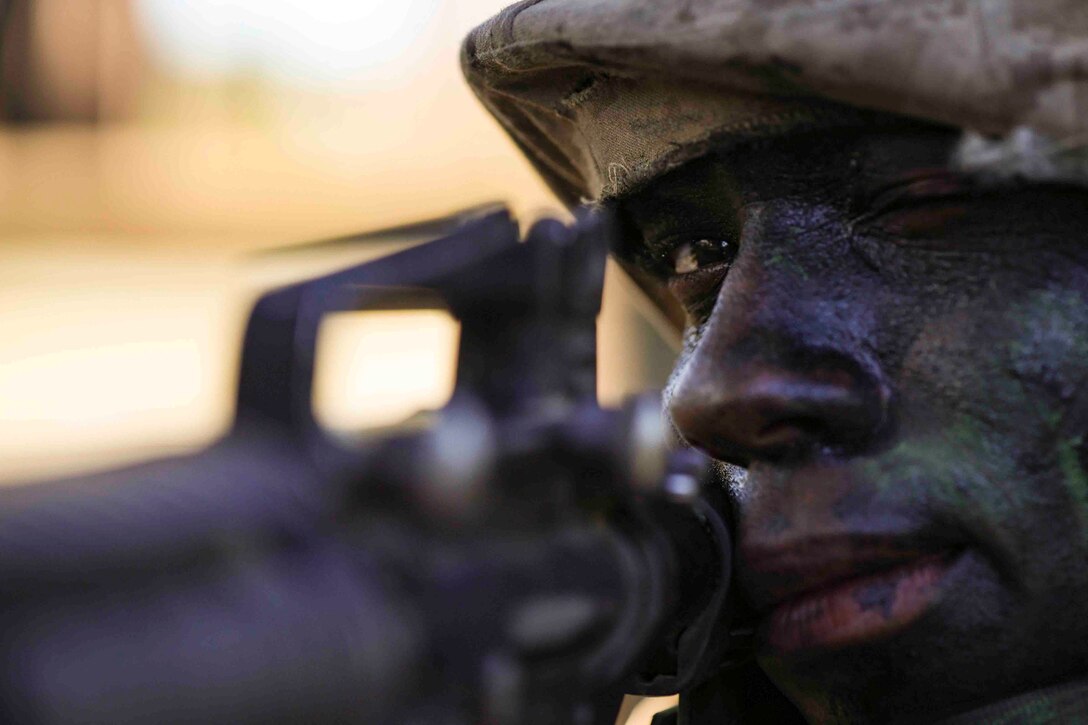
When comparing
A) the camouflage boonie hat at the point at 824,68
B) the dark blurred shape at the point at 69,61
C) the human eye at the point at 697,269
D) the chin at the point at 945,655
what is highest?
the camouflage boonie hat at the point at 824,68

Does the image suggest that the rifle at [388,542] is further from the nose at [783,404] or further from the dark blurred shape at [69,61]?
the dark blurred shape at [69,61]

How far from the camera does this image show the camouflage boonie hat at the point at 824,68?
0.67m

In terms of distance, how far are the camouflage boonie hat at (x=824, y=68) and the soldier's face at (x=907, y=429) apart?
0.14ft

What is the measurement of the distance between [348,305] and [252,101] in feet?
10.4

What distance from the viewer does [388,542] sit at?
0.48 m

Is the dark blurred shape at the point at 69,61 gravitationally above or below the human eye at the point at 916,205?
below

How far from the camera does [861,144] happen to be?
2.51 feet

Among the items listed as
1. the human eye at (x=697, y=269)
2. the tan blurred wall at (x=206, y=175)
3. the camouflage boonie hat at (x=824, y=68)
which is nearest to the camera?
the camouflage boonie hat at (x=824, y=68)

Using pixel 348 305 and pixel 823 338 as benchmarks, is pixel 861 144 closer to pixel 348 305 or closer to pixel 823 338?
pixel 823 338

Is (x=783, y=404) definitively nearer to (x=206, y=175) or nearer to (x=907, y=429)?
(x=907, y=429)

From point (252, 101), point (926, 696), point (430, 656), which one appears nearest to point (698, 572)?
point (926, 696)

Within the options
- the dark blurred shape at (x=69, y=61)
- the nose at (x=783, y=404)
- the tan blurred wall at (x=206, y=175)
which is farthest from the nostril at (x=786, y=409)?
the dark blurred shape at (x=69, y=61)

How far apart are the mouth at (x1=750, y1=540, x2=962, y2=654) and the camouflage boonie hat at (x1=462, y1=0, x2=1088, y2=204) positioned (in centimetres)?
24

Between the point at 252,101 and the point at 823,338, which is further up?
the point at 823,338
